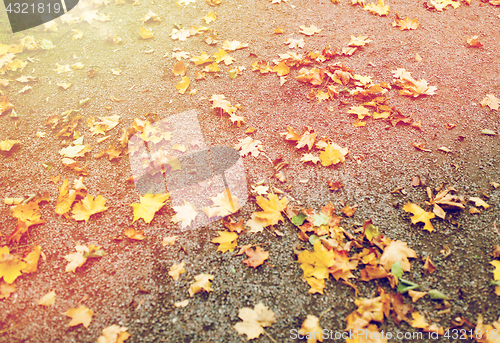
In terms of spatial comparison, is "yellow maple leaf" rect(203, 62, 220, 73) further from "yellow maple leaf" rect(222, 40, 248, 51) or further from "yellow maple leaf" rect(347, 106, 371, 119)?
"yellow maple leaf" rect(347, 106, 371, 119)

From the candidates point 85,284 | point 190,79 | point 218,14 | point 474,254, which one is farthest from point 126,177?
point 218,14

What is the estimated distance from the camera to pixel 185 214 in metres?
2.29

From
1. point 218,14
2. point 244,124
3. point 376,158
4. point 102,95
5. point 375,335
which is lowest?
point 375,335

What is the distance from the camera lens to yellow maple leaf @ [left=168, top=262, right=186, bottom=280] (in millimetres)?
1969

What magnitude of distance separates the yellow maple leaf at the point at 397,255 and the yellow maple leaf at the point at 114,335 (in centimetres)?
182

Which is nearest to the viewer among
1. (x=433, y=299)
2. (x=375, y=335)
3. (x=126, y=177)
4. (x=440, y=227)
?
(x=375, y=335)

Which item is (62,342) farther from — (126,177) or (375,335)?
(375,335)

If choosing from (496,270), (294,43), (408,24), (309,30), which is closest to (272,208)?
(496,270)

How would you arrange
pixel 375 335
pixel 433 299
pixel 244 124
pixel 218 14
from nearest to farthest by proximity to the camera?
pixel 375 335
pixel 433 299
pixel 244 124
pixel 218 14

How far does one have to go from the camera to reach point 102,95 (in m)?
3.30

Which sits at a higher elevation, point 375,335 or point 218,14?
point 218,14

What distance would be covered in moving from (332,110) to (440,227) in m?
1.58

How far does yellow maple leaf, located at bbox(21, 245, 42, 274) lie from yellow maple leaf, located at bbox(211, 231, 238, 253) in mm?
1346

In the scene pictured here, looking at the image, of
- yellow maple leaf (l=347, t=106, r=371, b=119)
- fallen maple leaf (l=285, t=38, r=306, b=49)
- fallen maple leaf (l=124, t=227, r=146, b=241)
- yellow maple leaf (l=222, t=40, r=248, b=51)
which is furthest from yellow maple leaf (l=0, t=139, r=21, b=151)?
yellow maple leaf (l=347, t=106, r=371, b=119)
